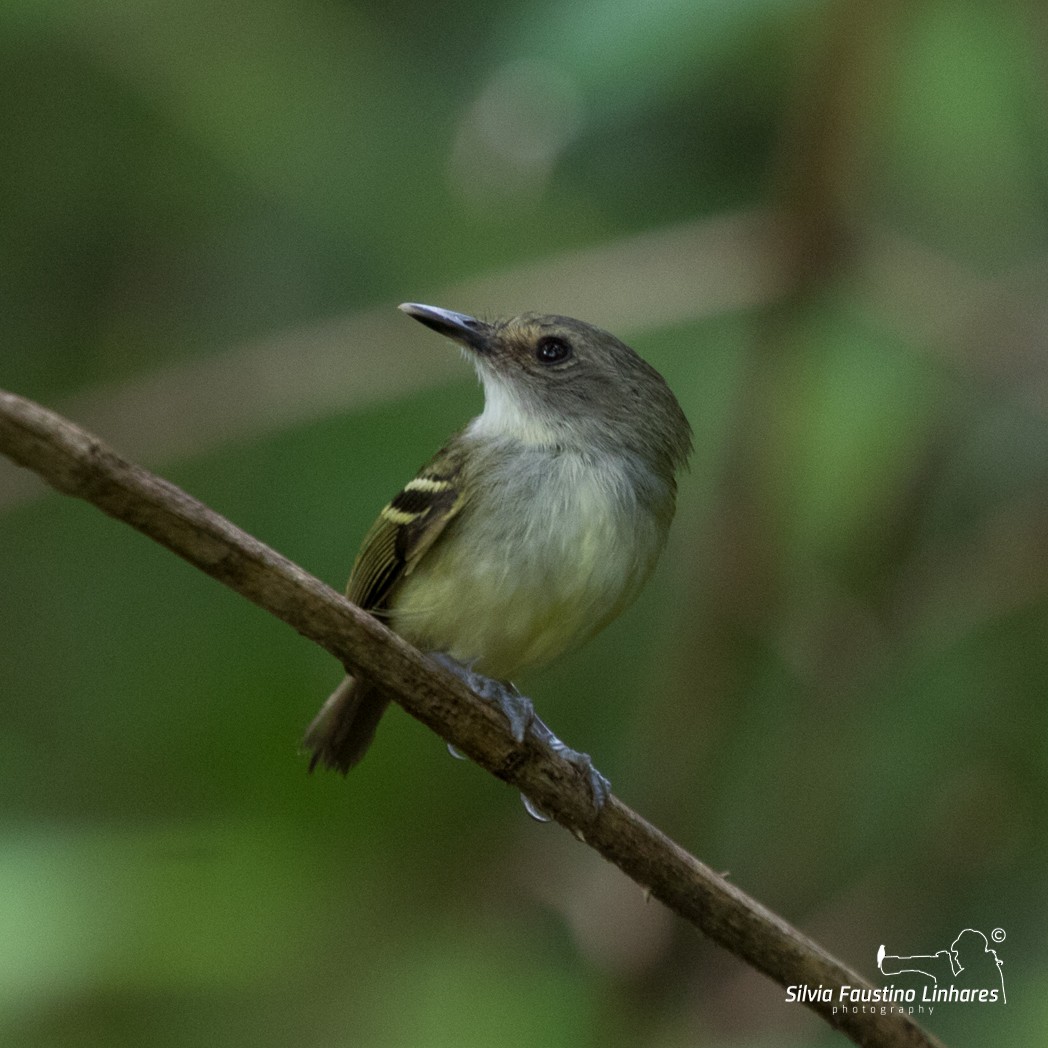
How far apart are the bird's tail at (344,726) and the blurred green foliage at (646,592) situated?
0.80 ft

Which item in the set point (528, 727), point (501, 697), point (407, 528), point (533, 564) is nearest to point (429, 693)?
point (528, 727)

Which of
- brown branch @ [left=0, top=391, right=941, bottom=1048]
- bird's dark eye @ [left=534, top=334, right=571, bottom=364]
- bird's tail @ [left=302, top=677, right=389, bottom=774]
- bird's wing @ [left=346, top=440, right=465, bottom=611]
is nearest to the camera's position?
brown branch @ [left=0, top=391, right=941, bottom=1048]

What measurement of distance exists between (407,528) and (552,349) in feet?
2.76

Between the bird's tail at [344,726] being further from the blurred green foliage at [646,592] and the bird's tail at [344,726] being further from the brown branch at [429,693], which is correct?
the brown branch at [429,693]

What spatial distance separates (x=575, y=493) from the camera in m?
3.72

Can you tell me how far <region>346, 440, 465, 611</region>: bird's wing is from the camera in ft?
12.5

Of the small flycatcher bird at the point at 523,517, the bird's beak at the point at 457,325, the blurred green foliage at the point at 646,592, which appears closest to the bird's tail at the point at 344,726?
the small flycatcher bird at the point at 523,517

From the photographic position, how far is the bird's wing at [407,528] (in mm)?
3807

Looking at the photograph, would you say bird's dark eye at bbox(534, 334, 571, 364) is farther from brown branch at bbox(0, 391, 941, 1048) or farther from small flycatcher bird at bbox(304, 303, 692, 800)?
brown branch at bbox(0, 391, 941, 1048)

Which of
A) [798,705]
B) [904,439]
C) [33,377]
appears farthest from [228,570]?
[33,377]

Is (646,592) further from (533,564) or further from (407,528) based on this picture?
(533,564)

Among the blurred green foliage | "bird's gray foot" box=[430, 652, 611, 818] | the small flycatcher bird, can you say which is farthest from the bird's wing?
the blurred green foliage

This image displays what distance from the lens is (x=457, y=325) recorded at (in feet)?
13.6

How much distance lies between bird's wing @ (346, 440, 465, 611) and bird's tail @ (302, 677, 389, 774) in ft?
0.84
